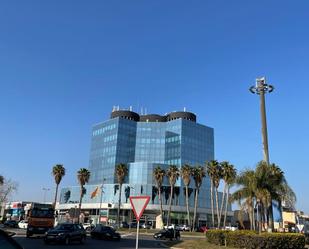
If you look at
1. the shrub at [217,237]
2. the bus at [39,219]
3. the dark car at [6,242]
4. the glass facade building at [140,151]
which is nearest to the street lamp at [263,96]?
the shrub at [217,237]

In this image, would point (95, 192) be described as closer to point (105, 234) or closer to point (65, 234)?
point (105, 234)

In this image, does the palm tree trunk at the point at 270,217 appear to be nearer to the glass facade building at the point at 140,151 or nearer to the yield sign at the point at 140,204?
the yield sign at the point at 140,204

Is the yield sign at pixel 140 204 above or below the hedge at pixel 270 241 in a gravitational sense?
above

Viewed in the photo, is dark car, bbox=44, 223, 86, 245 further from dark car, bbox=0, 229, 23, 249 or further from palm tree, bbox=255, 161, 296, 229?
dark car, bbox=0, 229, 23, 249

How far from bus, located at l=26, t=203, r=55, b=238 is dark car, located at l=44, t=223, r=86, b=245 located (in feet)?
20.9

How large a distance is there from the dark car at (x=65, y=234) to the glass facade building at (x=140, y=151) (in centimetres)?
9627

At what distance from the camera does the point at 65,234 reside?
2966 centimetres

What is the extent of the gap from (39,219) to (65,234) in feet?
27.8

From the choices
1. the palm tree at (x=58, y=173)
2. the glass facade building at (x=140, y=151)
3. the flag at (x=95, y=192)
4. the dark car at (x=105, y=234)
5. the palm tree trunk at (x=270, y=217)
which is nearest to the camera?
the palm tree trunk at (x=270, y=217)

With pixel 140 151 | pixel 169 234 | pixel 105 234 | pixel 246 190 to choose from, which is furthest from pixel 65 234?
pixel 140 151

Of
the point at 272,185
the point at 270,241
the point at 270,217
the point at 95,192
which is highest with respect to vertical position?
the point at 95,192

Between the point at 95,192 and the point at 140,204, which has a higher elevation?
the point at 95,192

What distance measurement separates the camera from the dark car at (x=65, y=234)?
94.8ft

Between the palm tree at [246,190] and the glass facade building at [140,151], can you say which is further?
the glass facade building at [140,151]
